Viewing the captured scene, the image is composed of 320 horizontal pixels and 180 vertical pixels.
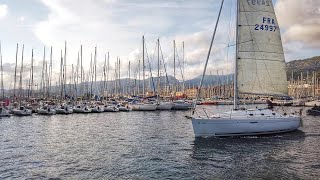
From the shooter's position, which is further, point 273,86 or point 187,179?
point 273,86

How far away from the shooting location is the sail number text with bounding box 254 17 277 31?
35.8 m

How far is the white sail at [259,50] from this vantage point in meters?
35.4

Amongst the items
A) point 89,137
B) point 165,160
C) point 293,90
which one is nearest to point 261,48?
point 165,160

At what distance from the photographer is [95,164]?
23422mm

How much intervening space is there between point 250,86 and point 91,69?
7429 centimetres

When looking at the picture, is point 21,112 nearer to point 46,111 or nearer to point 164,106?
point 46,111

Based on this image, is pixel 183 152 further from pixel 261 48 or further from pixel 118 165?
pixel 261 48

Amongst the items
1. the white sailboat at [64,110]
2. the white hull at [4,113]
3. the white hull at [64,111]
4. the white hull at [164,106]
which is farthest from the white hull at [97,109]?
the white hull at [4,113]

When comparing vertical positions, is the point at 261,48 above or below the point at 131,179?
above

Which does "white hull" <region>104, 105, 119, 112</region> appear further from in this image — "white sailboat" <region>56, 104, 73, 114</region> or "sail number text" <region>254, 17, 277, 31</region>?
"sail number text" <region>254, 17, 277, 31</region>

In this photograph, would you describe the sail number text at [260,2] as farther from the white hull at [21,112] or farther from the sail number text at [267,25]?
the white hull at [21,112]

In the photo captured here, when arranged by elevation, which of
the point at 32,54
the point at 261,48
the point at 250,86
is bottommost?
the point at 250,86

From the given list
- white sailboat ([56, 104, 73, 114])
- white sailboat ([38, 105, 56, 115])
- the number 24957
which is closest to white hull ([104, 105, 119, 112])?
white sailboat ([56, 104, 73, 114])

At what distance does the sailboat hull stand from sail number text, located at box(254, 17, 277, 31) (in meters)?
9.74
